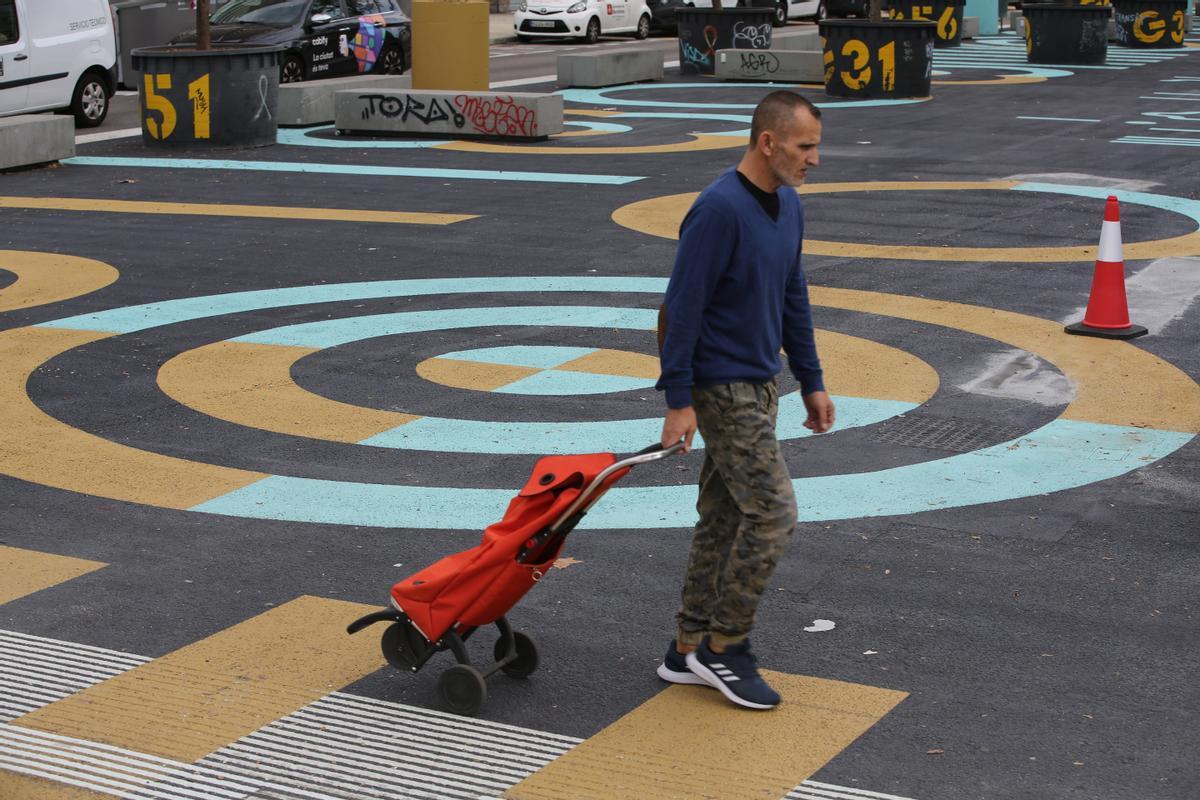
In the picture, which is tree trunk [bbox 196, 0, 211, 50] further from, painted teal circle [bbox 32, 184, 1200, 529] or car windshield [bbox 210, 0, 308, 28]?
painted teal circle [bbox 32, 184, 1200, 529]

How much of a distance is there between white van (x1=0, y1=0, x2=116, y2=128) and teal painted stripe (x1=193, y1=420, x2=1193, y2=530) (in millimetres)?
14417

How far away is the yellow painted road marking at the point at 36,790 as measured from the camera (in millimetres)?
4641

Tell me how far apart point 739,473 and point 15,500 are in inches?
144

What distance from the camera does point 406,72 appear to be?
27.8 meters

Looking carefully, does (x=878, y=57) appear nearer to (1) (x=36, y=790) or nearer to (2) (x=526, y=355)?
(2) (x=526, y=355)

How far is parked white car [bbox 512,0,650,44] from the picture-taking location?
37.5 metres

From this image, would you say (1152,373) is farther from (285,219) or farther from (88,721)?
(285,219)

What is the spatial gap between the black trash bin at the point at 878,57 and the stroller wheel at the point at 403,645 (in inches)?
799

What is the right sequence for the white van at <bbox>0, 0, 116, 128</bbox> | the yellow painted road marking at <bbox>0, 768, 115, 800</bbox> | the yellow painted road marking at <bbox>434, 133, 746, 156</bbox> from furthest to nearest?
the white van at <bbox>0, 0, 116, 128</bbox>
the yellow painted road marking at <bbox>434, 133, 746, 156</bbox>
the yellow painted road marking at <bbox>0, 768, 115, 800</bbox>

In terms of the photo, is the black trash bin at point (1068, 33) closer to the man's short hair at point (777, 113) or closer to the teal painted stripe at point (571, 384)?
the teal painted stripe at point (571, 384)

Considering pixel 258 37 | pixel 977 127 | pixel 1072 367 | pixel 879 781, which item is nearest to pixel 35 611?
pixel 879 781

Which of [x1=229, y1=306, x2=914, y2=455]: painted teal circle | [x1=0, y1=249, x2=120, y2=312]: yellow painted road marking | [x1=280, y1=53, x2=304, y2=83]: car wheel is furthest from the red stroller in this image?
[x1=280, y1=53, x2=304, y2=83]: car wheel

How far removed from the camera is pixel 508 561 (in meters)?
5.09

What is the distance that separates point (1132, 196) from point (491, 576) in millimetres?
11781
